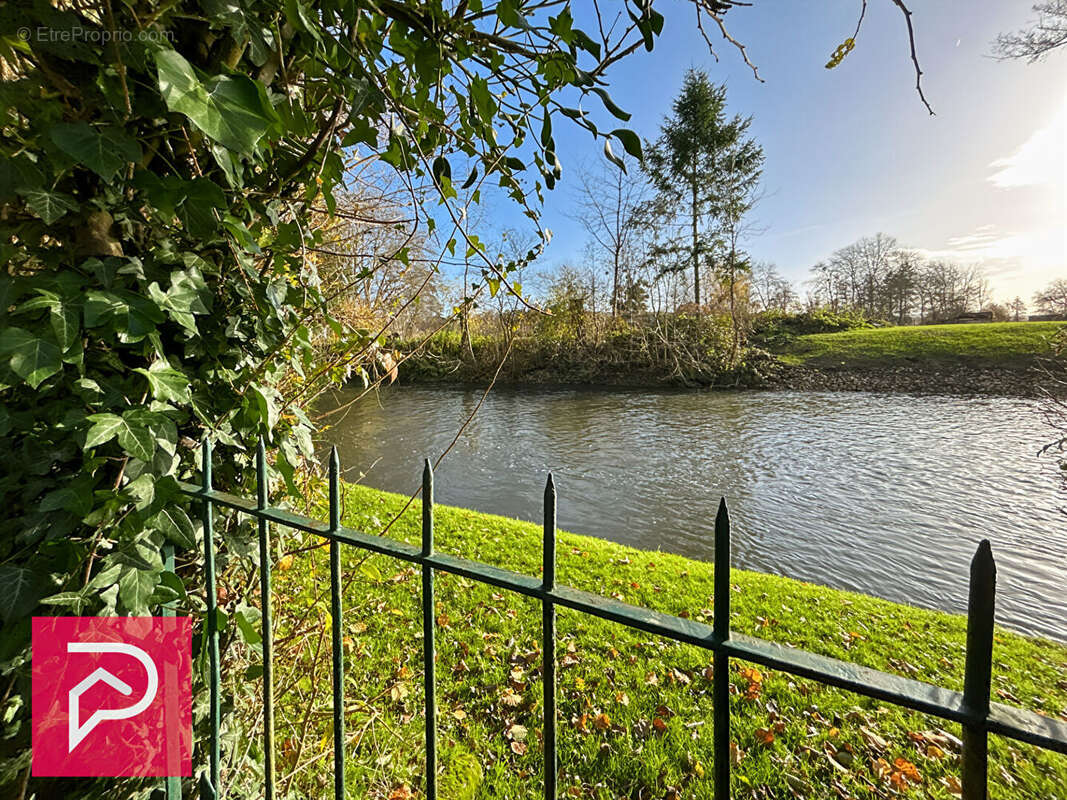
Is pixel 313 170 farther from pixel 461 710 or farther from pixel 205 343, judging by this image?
pixel 461 710

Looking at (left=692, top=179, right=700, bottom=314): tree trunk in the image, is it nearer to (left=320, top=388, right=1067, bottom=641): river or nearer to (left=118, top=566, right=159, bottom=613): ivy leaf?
(left=320, top=388, right=1067, bottom=641): river

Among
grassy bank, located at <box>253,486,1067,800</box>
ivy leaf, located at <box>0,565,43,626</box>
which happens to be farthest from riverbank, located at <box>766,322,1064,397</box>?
ivy leaf, located at <box>0,565,43,626</box>

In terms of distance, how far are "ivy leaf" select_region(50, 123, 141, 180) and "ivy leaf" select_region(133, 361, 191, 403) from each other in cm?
34

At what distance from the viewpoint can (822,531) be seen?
581 centimetres

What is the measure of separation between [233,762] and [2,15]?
190 centimetres

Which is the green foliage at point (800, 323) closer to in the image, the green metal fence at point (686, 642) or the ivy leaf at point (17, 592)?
the green metal fence at point (686, 642)

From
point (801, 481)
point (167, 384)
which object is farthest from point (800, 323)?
point (167, 384)

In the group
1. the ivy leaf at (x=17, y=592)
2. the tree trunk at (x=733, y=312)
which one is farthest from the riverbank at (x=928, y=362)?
the ivy leaf at (x=17, y=592)

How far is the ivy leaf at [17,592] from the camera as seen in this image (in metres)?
0.90

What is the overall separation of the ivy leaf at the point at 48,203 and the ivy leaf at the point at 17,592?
69 centimetres

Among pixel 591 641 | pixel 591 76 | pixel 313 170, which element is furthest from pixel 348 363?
pixel 591 641

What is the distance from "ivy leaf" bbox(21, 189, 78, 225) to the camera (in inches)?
32.8

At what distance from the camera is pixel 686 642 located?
68 centimetres

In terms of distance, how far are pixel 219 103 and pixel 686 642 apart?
39.2 inches
